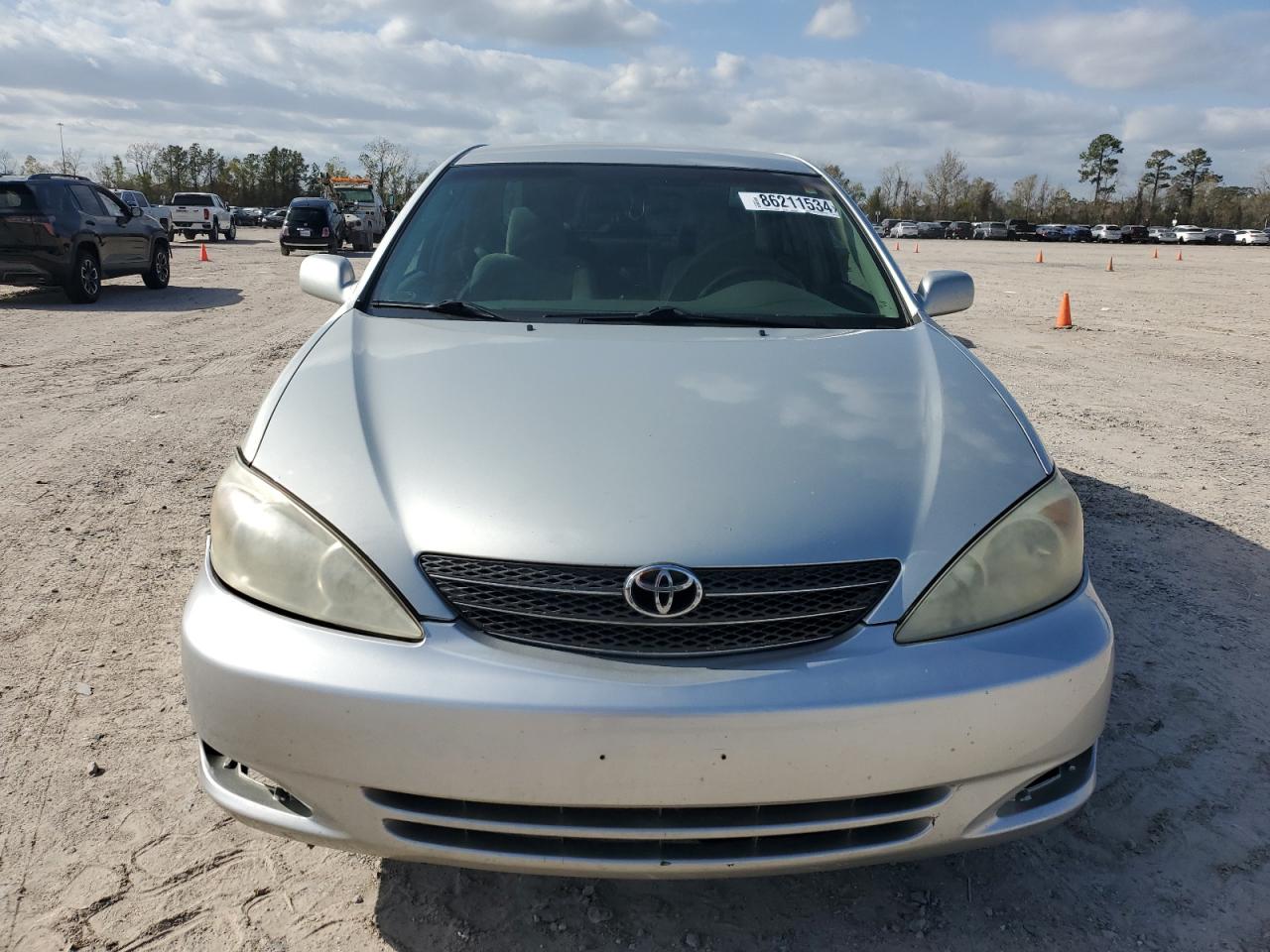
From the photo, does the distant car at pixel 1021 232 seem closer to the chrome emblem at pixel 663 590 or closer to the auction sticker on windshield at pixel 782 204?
the auction sticker on windshield at pixel 782 204

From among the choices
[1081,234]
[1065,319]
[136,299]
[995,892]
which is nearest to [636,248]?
[995,892]

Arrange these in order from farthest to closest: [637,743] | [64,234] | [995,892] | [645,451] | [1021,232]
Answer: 1. [1021,232]
2. [64,234]
3. [995,892]
4. [645,451]
5. [637,743]

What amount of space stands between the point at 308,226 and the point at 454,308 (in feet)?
89.8

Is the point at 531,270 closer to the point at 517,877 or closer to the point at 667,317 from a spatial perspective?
the point at 667,317

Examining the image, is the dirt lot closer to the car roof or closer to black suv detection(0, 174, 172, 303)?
the car roof

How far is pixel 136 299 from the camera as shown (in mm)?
14703

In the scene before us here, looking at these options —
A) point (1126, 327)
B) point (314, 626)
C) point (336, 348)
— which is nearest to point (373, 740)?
point (314, 626)

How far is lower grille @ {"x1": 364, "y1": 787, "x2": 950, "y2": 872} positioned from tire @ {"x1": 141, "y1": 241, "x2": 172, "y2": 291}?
52.9 ft

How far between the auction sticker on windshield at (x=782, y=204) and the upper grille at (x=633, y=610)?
190 centimetres

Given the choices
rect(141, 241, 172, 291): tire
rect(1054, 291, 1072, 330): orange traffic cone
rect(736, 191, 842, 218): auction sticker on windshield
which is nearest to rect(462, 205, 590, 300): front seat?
rect(736, 191, 842, 218): auction sticker on windshield

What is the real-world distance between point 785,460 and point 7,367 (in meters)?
8.60

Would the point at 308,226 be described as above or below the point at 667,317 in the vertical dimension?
below

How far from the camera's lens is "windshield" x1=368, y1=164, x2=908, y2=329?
3.04 metres

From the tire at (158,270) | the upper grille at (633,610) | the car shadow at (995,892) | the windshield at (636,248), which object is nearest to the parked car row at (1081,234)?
the tire at (158,270)
